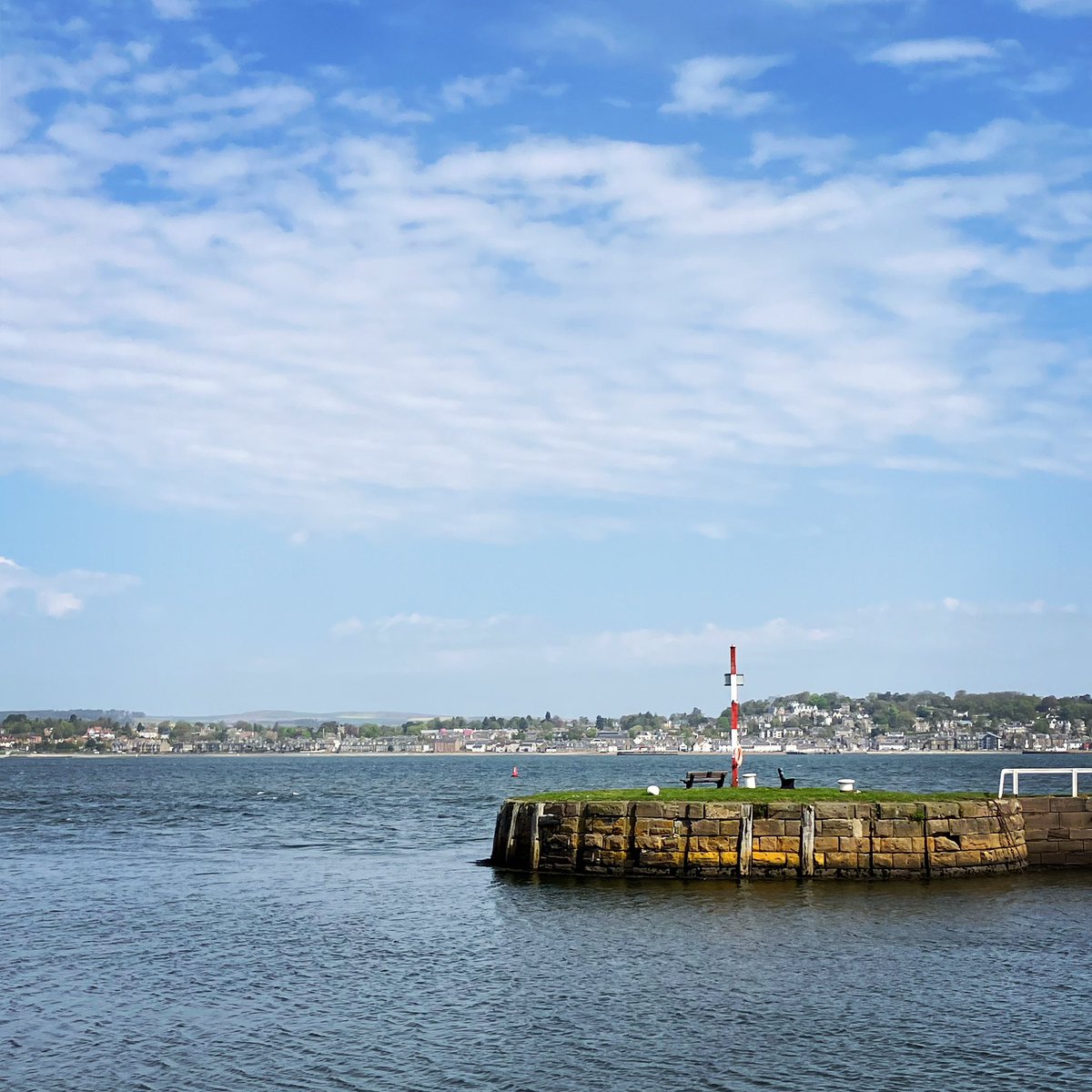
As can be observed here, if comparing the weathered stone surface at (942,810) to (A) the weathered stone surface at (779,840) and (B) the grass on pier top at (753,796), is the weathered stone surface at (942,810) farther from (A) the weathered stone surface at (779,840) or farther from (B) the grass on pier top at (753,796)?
(B) the grass on pier top at (753,796)

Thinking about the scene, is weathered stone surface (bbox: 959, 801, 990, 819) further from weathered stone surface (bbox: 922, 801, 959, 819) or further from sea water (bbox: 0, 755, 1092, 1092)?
sea water (bbox: 0, 755, 1092, 1092)

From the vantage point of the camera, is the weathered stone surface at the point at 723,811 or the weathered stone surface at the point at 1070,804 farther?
the weathered stone surface at the point at 1070,804

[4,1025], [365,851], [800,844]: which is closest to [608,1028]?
[4,1025]

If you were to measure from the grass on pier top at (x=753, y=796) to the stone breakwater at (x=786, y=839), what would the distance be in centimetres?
53

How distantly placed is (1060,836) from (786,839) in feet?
28.7

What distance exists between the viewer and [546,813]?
1401 inches

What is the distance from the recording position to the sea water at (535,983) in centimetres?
1734

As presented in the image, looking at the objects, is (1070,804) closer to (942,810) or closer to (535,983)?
(942,810)

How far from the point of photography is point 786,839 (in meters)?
32.8

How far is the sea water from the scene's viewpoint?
17.3m

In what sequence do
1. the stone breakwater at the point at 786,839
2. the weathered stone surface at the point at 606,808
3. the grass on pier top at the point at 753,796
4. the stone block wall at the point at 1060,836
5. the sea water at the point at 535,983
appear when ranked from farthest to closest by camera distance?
the stone block wall at the point at 1060,836 < the grass on pier top at the point at 753,796 < the weathered stone surface at the point at 606,808 < the stone breakwater at the point at 786,839 < the sea water at the point at 535,983

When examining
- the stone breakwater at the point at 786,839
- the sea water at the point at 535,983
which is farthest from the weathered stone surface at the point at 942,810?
the sea water at the point at 535,983

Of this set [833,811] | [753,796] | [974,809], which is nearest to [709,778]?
[753,796]

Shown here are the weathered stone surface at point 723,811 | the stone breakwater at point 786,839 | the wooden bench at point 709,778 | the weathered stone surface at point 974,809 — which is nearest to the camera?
the stone breakwater at point 786,839
